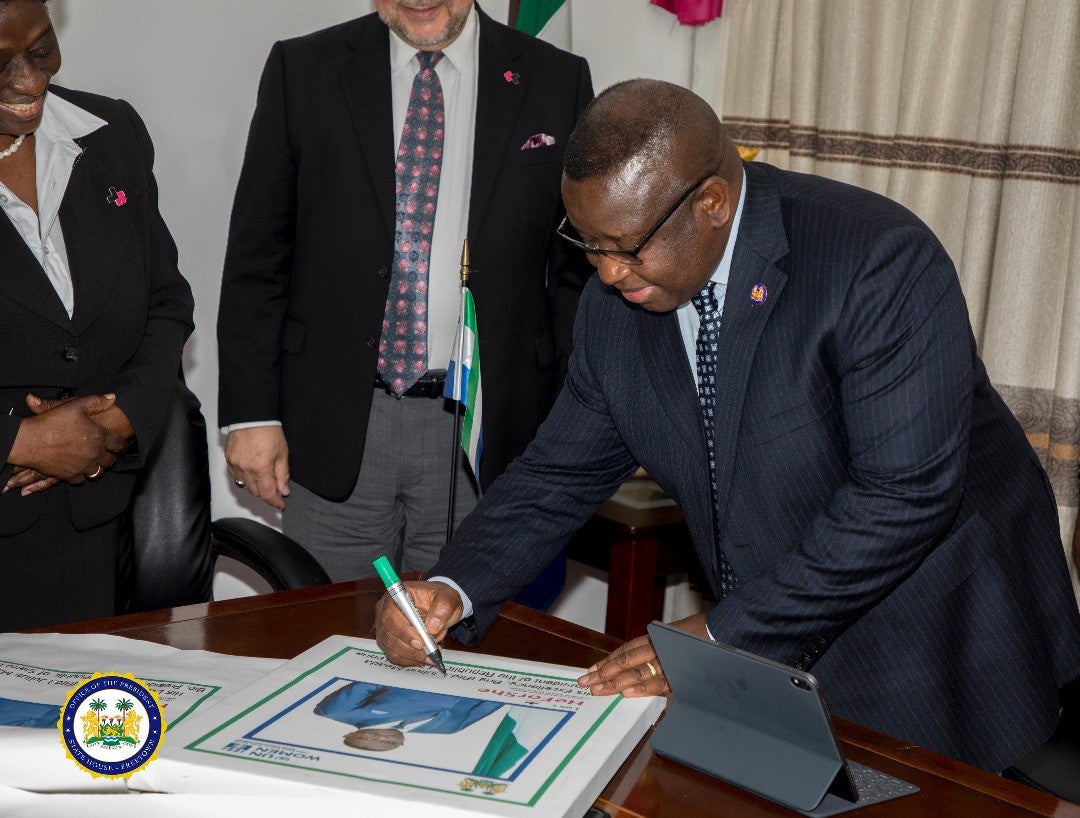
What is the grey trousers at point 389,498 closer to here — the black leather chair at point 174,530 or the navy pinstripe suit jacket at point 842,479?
the black leather chair at point 174,530

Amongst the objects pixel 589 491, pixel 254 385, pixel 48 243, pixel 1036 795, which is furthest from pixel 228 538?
pixel 1036 795

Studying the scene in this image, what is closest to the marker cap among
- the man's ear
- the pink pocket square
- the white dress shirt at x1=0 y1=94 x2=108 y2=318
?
the man's ear

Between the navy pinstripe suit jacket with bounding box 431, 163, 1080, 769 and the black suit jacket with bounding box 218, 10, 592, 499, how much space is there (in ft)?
2.43

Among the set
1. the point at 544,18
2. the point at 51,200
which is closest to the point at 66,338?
the point at 51,200

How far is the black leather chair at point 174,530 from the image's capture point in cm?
238

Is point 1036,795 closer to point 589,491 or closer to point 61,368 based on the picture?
point 589,491

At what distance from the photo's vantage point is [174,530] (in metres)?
2.40

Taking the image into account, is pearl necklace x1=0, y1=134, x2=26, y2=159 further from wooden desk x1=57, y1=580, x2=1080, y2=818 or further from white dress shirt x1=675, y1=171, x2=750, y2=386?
white dress shirt x1=675, y1=171, x2=750, y2=386

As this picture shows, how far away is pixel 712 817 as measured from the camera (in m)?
1.26

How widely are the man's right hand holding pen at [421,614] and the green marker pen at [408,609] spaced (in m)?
0.01

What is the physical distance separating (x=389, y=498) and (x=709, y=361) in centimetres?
118

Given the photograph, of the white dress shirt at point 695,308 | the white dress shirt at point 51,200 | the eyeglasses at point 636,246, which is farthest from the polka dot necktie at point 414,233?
the eyeglasses at point 636,246

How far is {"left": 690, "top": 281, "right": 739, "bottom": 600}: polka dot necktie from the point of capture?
1811 millimetres

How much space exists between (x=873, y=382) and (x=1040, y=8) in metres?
1.75
